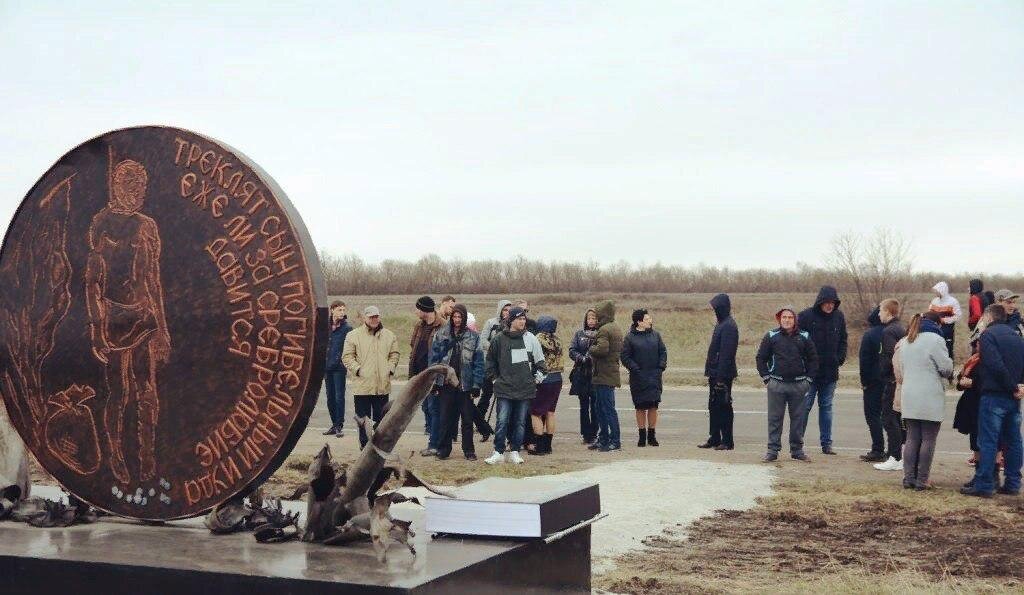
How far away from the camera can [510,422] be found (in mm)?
13523

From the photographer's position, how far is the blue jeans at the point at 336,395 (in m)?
16.2

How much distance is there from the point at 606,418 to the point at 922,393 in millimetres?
4267

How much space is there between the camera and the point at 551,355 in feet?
46.9

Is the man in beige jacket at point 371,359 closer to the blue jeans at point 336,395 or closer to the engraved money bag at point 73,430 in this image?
the blue jeans at point 336,395

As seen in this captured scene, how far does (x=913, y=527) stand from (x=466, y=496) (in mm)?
6129

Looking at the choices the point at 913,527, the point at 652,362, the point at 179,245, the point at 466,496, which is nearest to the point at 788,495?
the point at 913,527

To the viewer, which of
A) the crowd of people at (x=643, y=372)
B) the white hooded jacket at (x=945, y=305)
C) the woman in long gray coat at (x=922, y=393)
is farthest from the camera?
the white hooded jacket at (x=945, y=305)

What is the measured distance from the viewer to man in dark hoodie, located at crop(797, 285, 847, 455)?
1373 centimetres

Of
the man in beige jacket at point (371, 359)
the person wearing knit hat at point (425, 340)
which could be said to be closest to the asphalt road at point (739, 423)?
the person wearing knit hat at point (425, 340)

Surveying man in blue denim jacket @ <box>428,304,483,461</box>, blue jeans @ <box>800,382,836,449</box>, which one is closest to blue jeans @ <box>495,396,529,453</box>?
man in blue denim jacket @ <box>428,304,483,461</box>

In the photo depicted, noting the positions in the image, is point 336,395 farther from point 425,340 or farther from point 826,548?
point 826,548

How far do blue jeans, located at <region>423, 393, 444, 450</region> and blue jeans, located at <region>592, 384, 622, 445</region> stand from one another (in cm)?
203

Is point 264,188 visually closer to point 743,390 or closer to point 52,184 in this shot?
point 52,184

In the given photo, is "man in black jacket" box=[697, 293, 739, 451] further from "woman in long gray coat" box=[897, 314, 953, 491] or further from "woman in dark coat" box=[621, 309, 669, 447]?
"woman in long gray coat" box=[897, 314, 953, 491]
